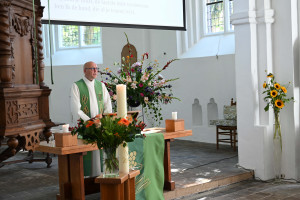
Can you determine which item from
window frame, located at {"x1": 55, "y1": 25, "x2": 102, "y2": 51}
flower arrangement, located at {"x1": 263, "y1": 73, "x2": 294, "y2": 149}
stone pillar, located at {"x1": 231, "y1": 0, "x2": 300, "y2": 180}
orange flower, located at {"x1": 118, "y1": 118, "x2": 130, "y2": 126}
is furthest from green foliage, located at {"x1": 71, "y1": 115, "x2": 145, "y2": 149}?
window frame, located at {"x1": 55, "y1": 25, "x2": 102, "y2": 51}

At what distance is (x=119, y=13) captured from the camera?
8.19 metres

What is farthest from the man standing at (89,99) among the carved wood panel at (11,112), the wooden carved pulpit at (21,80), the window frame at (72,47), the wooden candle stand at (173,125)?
the window frame at (72,47)

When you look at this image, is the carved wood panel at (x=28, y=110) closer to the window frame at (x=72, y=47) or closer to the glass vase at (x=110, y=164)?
the glass vase at (x=110, y=164)

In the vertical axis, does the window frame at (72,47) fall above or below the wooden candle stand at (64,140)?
above

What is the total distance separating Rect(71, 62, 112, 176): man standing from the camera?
6605 millimetres

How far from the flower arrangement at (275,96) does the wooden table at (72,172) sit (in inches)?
134

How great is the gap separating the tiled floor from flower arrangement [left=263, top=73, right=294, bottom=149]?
1.05 m

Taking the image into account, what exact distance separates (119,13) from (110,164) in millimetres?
4613

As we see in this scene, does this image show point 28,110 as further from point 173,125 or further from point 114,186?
point 173,125

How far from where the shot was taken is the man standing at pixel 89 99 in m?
6.61

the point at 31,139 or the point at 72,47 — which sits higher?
the point at 72,47

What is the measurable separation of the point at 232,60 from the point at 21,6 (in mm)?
8546

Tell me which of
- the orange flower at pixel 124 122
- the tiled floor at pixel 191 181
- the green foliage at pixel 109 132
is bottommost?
the tiled floor at pixel 191 181

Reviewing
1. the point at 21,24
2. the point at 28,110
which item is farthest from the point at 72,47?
the point at 28,110
